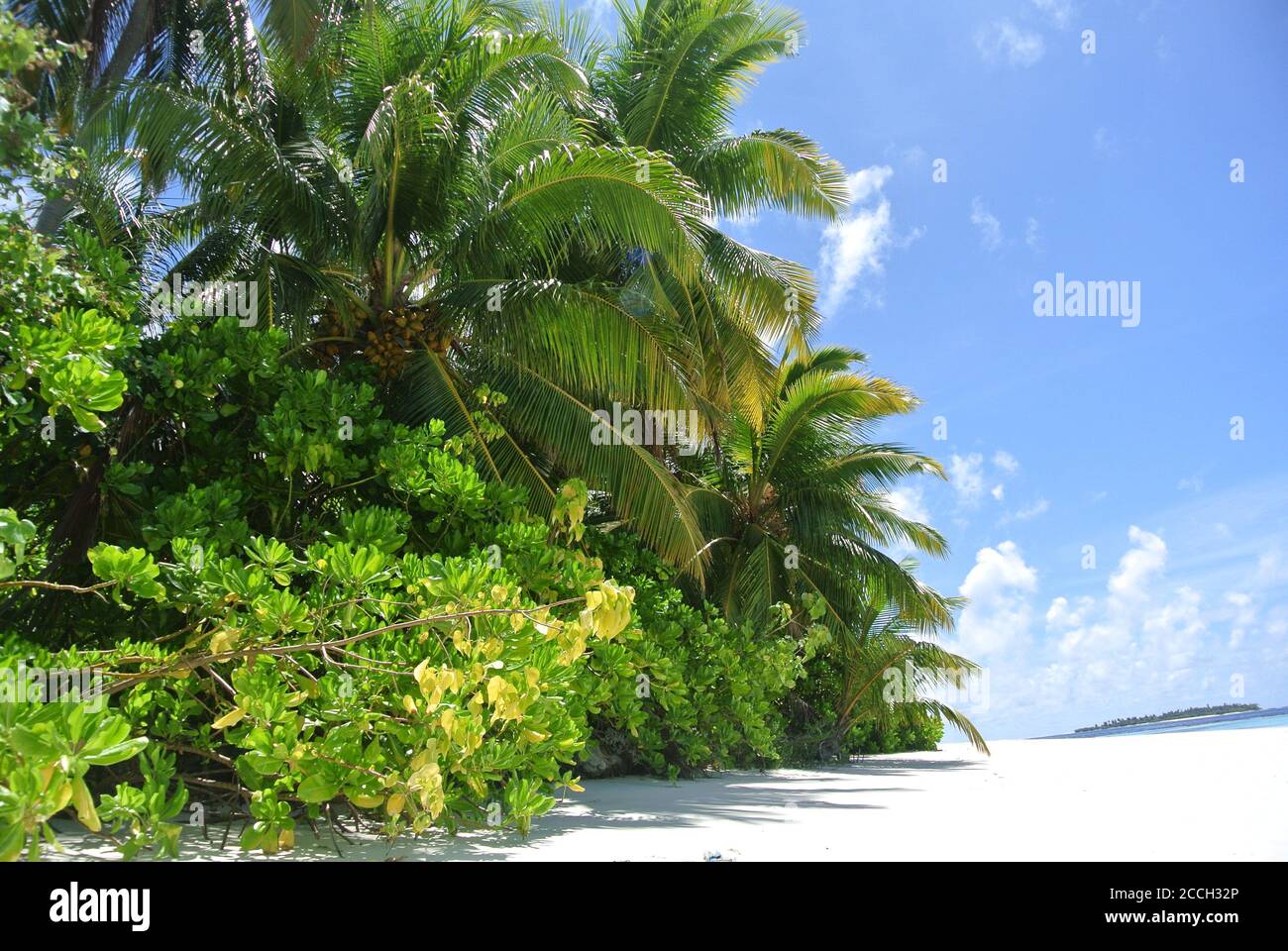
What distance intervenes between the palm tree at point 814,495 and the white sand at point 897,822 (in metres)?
3.62

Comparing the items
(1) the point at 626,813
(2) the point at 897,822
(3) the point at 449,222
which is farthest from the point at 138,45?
(2) the point at 897,822

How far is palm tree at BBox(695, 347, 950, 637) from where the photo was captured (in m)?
12.2

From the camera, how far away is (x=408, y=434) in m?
5.36

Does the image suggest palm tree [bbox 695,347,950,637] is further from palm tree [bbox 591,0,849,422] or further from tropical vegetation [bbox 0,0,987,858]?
palm tree [bbox 591,0,849,422]

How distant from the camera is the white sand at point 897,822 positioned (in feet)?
13.1

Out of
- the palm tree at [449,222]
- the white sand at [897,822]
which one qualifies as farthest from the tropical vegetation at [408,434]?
the white sand at [897,822]

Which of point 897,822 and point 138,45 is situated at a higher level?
point 138,45

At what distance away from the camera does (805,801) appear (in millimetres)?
6824

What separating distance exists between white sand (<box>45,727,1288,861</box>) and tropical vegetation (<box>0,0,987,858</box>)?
342 mm

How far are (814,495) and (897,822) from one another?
7294 millimetres

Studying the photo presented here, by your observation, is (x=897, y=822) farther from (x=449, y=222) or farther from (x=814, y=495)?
(x=814, y=495)
